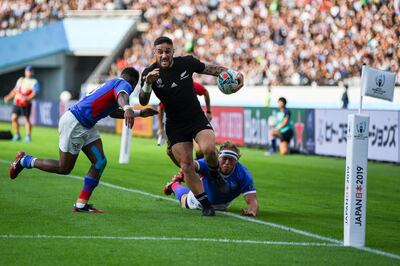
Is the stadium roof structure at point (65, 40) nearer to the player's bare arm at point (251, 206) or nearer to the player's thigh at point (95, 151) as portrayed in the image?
the player's thigh at point (95, 151)

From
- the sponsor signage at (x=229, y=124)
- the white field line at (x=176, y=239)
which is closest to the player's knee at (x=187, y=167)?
the white field line at (x=176, y=239)

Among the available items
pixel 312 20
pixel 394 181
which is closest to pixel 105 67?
pixel 312 20

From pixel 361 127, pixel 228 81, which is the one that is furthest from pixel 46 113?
pixel 361 127

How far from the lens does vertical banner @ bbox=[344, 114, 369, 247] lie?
972 centimetres

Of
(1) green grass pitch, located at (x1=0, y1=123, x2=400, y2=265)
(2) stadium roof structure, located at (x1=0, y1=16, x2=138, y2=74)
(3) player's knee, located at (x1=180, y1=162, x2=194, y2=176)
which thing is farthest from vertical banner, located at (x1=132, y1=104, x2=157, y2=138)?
(3) player's knee, located at (x1=180, y1=162, x2=194, y2=176)

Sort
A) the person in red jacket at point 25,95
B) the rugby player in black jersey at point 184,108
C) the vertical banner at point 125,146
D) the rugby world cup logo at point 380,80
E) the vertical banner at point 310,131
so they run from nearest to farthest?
the rugby world cup logo at point 380,80
the rugby player in black jersey at point 184,108
the vertical banner at point 125,146
the vertical banner at point 310,131
the person in red jacket at point 25,95

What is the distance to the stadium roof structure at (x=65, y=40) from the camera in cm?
5597

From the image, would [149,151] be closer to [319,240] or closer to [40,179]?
[40,179]

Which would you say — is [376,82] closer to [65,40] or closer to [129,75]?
[129,75]

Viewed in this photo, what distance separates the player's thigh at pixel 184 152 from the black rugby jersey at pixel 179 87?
307 millimetres

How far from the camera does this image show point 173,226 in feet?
37.7

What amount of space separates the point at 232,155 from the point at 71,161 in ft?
6.67

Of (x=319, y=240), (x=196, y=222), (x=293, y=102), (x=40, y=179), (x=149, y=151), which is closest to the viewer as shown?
(x=319, y=240)

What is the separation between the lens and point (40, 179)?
17672mm
